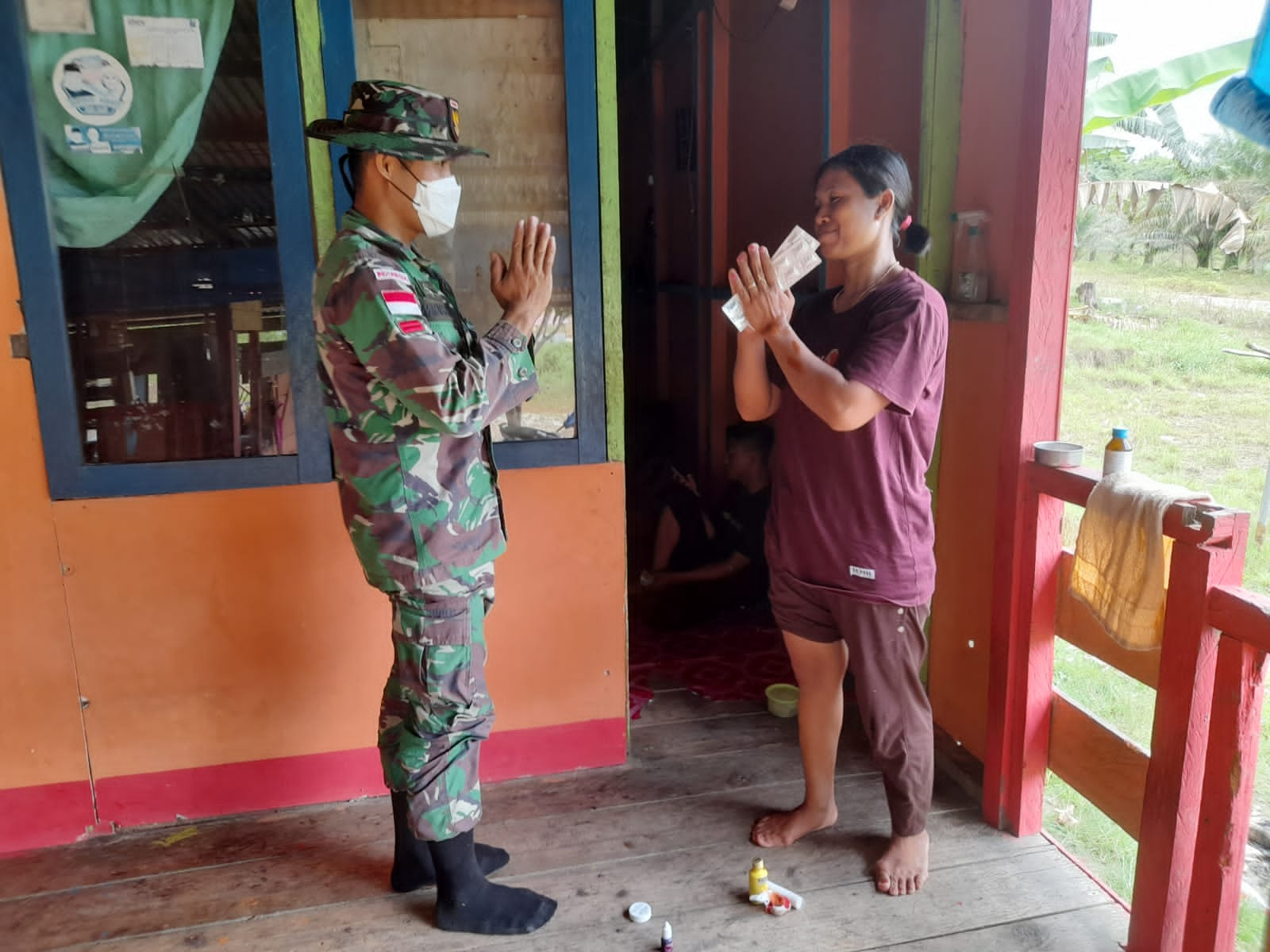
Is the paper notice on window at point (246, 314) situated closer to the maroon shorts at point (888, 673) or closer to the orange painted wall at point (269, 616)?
the orange painted wall at point (269, 616)

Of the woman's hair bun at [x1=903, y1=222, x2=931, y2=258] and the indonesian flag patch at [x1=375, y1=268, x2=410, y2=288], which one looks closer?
the indonesian flag patch at [x1=375, y1=268, x2=410, y2=288]

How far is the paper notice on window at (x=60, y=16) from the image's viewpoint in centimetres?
203

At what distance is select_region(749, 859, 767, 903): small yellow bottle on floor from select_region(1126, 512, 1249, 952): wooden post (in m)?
0.77

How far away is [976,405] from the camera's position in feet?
7.90

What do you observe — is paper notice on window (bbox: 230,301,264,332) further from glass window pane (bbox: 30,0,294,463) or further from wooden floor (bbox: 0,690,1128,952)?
wooden floor (bbox: 0,690,1128,952)

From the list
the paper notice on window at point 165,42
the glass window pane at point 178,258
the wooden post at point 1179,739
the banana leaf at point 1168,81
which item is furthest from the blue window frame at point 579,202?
the banana leaf at point 1168,81

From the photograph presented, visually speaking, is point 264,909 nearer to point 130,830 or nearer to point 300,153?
point 130,830

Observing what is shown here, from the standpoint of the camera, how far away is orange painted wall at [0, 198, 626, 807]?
7.35 feet

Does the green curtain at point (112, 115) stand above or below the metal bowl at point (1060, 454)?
above

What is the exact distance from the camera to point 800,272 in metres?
1.90

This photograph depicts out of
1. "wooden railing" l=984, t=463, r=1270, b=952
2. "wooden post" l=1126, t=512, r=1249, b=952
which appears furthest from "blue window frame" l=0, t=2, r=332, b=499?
"wooden post" l=1126, t=512, r=1249, b=952

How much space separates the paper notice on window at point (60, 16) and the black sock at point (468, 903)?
205 centimetres

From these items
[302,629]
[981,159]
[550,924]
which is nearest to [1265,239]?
[981,159]

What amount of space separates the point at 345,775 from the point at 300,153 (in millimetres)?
1666
